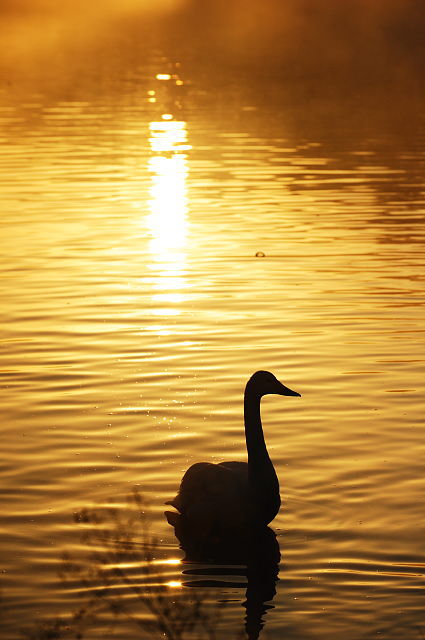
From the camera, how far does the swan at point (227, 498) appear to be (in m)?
12.0

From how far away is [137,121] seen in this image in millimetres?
54812

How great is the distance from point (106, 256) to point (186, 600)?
51.3 feet

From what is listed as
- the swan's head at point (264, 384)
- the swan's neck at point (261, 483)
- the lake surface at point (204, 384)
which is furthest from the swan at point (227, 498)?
the swan's head at point (264, 384)

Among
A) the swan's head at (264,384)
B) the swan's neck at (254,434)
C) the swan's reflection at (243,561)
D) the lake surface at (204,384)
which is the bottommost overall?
the swan's reflection at (243,561)

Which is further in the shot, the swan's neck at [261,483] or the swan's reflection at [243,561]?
the swan's neck at [261,483]

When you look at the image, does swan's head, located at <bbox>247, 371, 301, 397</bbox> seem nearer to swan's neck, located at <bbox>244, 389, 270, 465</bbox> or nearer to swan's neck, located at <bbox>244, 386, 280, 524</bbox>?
swan's neck, located at <bbox>244, 389, 270, 465</bbox>

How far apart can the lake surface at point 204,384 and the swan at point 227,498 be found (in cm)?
28

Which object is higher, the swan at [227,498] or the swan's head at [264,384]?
the swan's head at [264,384]

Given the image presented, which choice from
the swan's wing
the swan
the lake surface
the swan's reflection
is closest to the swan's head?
the swan

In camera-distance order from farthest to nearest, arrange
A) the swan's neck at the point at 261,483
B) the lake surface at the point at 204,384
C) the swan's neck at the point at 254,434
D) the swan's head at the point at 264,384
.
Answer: the swan's head at the point at 264,384 < the swan's neck at the point at 254,434 < the swan's neck at the point at 261,483 < the lake surface at the point at 204,384

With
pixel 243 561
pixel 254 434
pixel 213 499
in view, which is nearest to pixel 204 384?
pixel 254 434

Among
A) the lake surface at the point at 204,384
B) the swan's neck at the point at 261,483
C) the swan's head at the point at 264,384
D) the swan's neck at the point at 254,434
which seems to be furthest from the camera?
the swan's head at the point at 264,384

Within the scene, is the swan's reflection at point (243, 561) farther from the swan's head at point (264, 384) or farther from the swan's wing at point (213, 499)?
the swan's head at point (264, 384)

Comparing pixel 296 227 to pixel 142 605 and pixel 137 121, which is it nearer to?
pixel 142 605
